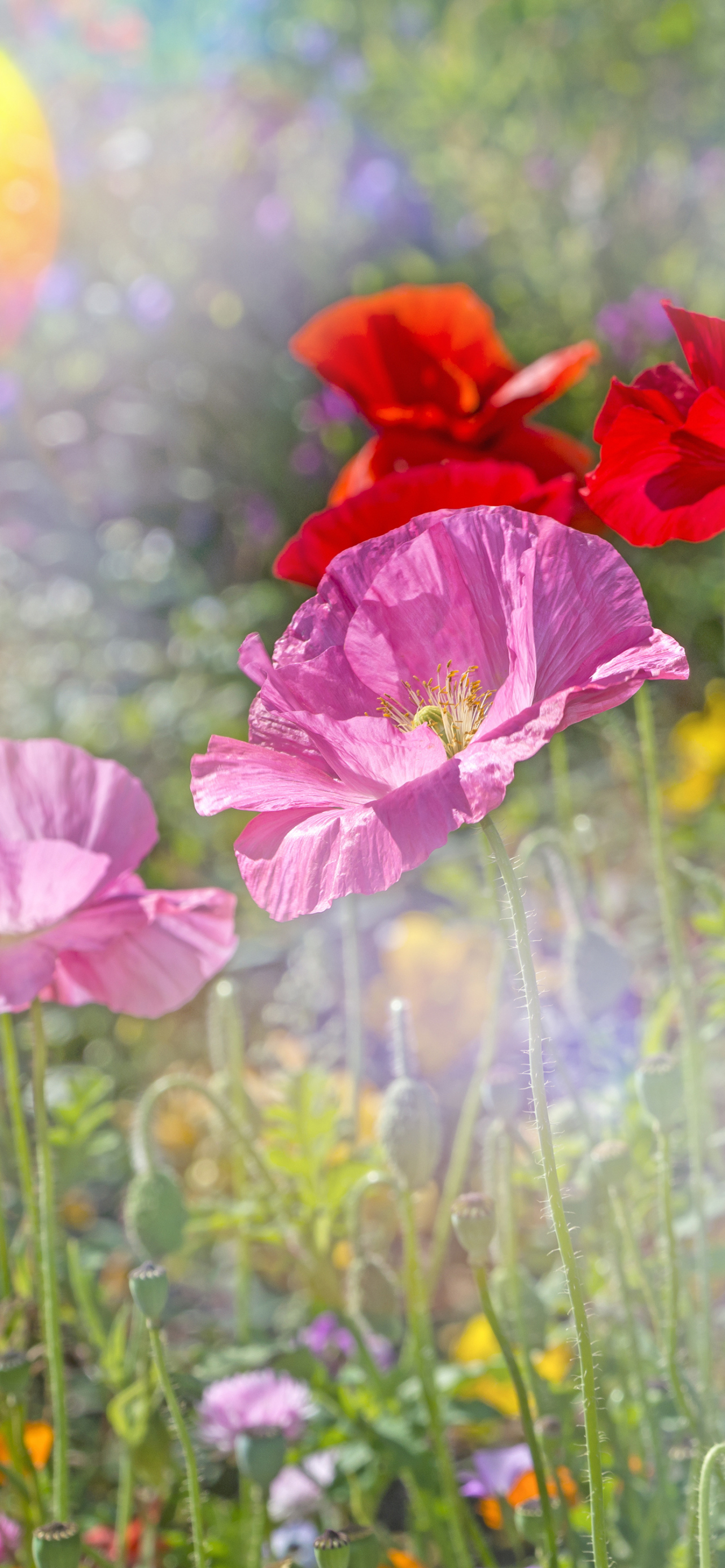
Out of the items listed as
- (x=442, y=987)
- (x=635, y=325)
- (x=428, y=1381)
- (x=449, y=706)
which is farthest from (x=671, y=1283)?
(x=635, y=325)

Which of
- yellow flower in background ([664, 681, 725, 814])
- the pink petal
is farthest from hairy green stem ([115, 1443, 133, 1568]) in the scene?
yellow flower in background ([664, 681, 725, 814])

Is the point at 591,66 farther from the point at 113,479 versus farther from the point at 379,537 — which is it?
the point at 379,537

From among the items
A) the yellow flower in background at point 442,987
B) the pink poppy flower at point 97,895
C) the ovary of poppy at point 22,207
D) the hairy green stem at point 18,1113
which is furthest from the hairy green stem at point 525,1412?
the ovary of poppy at point 22,207

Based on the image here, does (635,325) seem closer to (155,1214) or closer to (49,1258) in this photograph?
(155,1214)

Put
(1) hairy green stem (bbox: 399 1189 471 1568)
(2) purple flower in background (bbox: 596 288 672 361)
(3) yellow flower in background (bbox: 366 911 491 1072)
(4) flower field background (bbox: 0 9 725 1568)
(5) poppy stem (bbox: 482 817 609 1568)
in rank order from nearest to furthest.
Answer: (5) poppy stem (bbox: 482 817 609 1568), (1) hairy green stem (bbox: 399 1189 471 1568), (4) flower field background (bbox: 0 9 725 1568), (3) yellow flower in background (bbox: 366 911 491 1072), (2) purple flower in background (bbox: 596 288 672 361)

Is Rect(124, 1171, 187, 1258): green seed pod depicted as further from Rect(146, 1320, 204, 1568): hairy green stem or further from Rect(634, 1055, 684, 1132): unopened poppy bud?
Rect(634, 1055, 684, 1132): unopened poppy bud

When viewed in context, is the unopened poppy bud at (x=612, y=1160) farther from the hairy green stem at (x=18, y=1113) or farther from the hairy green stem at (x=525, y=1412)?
the hairy green stem at (x=18, y=1113)

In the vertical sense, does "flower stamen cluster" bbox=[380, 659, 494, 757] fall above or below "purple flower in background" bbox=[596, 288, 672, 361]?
below
